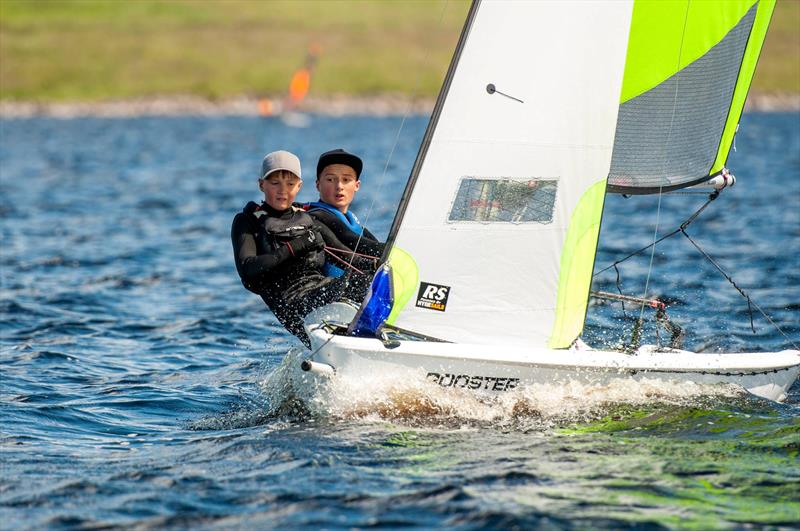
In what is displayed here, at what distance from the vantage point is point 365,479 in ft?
22.3

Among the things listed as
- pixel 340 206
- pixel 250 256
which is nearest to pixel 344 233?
pixel 340 206

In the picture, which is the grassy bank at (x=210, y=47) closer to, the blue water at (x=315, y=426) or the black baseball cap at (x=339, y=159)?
the blue water at (x=315, y=426)

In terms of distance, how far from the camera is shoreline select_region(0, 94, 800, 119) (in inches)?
3164

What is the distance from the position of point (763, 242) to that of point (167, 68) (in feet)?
264

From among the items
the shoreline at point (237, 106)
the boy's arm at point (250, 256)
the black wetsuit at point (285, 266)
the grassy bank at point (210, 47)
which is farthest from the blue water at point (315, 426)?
the grassy bank at point (210, 47)

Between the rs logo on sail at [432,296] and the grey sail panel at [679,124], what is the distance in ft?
6.84

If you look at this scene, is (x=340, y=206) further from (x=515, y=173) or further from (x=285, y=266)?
(x=515, y=173)

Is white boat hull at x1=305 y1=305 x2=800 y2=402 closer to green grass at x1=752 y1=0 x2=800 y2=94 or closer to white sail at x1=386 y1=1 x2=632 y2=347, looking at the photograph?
white sail at x1=386 y1=1 x2=632 y2=347

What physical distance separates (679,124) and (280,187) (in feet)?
11.5

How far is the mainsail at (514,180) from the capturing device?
790cm

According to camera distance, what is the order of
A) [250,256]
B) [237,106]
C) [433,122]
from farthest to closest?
1. [237,106]
2. [250,256]
3. [433,122]

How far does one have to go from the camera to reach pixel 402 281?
26.5ft

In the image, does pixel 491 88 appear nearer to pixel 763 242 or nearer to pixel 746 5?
pixel 746 5

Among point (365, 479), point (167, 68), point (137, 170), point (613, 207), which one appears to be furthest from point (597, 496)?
point (167, 68)
